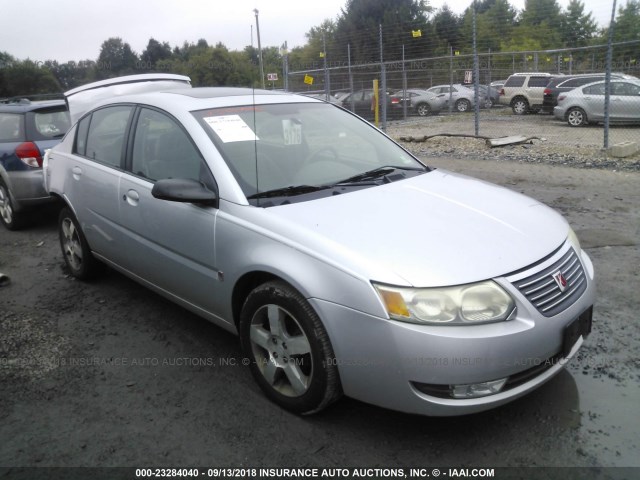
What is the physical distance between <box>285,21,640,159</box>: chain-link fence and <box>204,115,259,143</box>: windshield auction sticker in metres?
8.47

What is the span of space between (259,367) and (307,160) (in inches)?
51.0

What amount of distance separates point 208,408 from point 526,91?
65.5ft

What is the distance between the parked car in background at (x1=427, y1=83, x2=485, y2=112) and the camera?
23031 millimetres

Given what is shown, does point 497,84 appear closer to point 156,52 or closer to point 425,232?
point 156,52

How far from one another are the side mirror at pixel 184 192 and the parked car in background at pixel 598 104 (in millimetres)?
13855

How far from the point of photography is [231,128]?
3412mm

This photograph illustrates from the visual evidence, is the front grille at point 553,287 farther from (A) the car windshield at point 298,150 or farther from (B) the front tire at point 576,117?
(B) the front tire at point 576,117

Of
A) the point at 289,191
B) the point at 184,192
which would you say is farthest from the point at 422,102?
the point at 184,192

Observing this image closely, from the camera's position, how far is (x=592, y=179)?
824cm

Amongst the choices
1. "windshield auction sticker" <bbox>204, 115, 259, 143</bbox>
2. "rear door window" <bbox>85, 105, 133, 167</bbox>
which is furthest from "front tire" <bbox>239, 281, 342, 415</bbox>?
"rear door window" <bbox>85, 105, 133, 167</bbox>

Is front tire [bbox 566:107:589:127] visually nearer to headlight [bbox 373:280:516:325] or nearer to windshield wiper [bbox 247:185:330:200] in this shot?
windshield wiper [bbox 247:185:330:200]

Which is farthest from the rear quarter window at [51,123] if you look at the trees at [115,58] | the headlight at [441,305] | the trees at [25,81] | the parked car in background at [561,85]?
the parked car in background at [561,85]

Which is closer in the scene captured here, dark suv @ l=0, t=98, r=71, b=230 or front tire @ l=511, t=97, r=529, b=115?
dark suv @ l=0, t=98, r=71, b=230

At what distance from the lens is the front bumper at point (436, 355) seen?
7.58 ft
